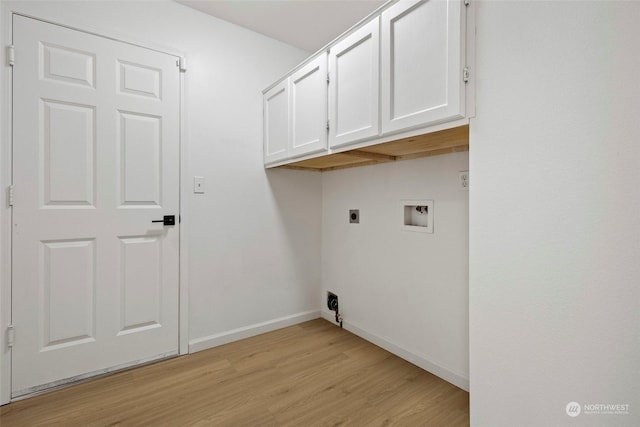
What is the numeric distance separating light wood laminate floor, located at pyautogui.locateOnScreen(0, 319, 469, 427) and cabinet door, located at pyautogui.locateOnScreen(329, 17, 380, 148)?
1.44 m

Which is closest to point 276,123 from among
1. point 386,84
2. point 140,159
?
point 140,159

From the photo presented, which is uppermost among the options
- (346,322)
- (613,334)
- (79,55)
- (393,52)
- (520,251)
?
(79,55)

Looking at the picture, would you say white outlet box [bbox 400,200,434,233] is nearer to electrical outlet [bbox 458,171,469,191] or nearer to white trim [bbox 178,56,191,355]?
electrical outlet [bbox 458,171,469,191]

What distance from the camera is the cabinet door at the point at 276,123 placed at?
228 centimetres

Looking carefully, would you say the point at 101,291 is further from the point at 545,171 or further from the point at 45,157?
the point at 545,171

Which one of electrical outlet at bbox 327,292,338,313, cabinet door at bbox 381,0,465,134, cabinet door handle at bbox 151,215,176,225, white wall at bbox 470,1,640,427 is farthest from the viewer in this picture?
electrical outlet at bbox 327,292,338,313

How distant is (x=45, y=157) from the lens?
171 centimetres

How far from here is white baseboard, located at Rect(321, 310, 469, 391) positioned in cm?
176

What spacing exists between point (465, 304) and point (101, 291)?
2202 mm

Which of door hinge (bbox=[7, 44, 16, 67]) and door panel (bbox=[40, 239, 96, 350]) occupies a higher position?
door hinge (bbox=[7, 44, 16, 67])

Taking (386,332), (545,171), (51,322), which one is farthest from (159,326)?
(545,171)

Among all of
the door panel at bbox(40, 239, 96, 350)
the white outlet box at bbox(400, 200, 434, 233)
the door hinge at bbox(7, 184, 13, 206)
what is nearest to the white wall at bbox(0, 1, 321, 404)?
the door panel at bbox(40, 239, 96, 350)

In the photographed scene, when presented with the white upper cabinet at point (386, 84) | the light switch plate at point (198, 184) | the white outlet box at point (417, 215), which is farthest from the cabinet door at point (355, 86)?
the light switch plate at point (198, 184)

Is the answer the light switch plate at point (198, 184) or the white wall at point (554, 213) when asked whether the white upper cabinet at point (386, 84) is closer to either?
the white wall at point (554, 213)
